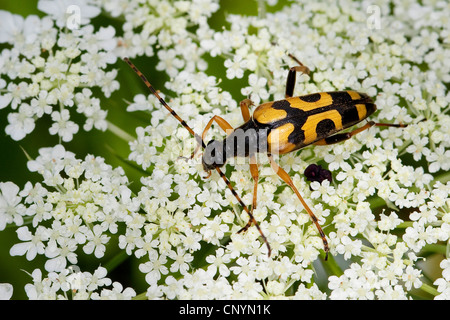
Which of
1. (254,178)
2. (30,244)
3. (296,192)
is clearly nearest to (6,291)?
(30,244)

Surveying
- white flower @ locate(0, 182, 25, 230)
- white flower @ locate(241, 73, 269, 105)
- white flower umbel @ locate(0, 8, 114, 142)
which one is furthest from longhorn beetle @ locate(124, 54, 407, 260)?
white flower @ locate(0, 182, 25, 230)

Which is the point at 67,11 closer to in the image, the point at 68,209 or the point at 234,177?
the point at 68,209

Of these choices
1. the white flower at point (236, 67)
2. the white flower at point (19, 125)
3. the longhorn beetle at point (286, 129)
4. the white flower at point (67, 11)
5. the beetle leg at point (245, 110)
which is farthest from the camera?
the white flower at point (67, 11)

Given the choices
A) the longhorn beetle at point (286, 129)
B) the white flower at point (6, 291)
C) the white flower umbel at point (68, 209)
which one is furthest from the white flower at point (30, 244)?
the longhorn beetle at point (286, 129)

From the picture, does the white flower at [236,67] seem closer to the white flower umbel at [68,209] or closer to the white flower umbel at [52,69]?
the white flower umbel at [52,69]

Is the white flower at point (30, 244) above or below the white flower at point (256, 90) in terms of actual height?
below
